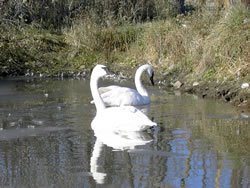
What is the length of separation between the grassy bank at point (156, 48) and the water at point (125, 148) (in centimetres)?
216

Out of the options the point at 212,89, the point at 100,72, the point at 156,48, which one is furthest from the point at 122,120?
the point at 156,48

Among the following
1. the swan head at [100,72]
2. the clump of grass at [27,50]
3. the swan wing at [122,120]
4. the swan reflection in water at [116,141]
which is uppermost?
the swan head at [100,72]

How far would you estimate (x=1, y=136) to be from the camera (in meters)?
10.8

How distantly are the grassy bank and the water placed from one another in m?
2.16

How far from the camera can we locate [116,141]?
1024 cm

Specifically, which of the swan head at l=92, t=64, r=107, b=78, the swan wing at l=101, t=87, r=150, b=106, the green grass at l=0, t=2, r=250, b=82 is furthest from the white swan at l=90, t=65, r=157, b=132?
the green grass at l=0, t=2, r=250, b=82

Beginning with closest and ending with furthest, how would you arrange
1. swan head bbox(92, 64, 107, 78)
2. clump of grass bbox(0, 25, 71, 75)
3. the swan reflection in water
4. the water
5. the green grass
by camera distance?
the water, the swan reflection in water, swan head bbox(92, 64, 107, 78), the green grass, clump of grass bbox(0, 25, 71, 75)

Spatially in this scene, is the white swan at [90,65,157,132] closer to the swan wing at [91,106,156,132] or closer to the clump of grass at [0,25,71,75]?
the swan wing at [91,106,156,132]

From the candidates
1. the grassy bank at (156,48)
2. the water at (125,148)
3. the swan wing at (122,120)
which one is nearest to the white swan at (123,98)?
the water at (125,148)

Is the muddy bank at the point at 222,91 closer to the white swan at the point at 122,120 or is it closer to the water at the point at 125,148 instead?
the water at the point at 125,148

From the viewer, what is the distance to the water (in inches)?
315

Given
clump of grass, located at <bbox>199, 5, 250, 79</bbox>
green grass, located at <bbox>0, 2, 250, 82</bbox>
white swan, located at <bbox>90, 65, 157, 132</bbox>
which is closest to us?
white swan, located at <bbox>90, 65, 157, 132</bbox>

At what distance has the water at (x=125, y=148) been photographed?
26.2 ft

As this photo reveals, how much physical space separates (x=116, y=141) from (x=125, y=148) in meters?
0.63
